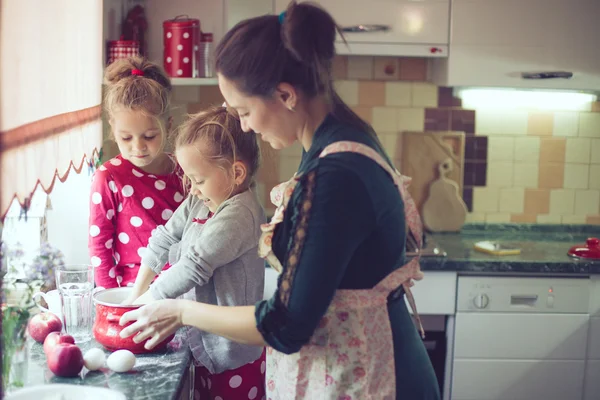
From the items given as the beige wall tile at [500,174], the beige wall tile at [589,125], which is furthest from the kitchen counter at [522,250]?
the beige wall tile at [589,125]

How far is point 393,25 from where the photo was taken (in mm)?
2881

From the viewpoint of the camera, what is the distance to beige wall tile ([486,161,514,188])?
3330mm

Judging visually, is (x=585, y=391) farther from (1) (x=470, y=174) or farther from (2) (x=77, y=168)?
(2) (x=77, y=168)

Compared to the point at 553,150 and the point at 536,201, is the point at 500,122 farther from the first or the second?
the point at 536,201

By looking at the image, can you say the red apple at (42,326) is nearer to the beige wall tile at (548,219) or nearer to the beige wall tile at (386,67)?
the beige wall tile at (386,67)

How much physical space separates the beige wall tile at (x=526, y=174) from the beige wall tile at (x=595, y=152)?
25 cm

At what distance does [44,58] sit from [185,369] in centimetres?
67

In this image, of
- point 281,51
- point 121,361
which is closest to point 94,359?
point 121,361

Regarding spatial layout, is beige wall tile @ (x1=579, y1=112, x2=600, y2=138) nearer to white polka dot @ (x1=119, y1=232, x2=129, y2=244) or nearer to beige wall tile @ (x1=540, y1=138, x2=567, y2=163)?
beige wall tile @ (x1=540, y1=138, x2=567, y2=163)

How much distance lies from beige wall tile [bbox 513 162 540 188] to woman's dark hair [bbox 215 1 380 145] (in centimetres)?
223

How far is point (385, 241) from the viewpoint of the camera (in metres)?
1.26

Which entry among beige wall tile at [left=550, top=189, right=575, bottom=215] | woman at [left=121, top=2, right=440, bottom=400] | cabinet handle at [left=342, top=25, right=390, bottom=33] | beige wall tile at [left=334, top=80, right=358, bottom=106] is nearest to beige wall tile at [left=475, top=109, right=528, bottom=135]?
beige wall tile at [left=550, top=189, right=575, bottom=215]

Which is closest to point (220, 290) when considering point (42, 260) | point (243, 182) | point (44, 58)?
point (243, 182)

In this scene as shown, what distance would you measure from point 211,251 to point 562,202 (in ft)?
7.38
